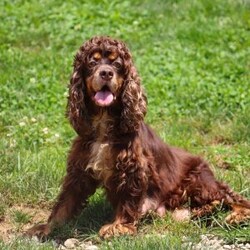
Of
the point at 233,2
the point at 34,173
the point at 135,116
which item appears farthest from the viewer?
the point at 233,2

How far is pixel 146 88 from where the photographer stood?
390 inches

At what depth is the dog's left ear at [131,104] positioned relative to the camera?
648cm

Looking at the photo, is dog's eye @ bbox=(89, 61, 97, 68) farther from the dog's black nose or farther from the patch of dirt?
the patch of dirt

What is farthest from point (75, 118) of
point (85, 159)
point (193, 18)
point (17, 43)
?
point (193, 18)

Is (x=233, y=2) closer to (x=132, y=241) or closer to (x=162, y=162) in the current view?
(x=162, y=162)

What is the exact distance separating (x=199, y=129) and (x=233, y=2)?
399 centimetres

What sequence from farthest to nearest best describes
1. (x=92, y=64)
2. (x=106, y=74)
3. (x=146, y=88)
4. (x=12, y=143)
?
1. (x=146, y=88)
2. (x=12, y=143)
3. (x=92, y=64)
4. (x=106, y=74)

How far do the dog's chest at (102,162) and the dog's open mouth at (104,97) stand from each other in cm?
35

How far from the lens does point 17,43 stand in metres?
11.3

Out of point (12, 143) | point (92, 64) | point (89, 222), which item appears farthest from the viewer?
point (12, 143)

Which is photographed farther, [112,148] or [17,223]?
[17,223]

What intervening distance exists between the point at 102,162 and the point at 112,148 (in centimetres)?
14

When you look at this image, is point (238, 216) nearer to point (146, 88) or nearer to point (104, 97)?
point (104, 97)

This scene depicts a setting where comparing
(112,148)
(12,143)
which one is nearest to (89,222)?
(112,148)
